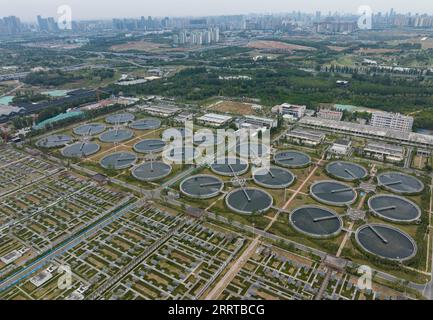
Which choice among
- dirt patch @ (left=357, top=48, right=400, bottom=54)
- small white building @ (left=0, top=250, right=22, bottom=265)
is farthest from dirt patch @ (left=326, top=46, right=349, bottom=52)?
small white building @ (left=0, top=250, right=22, bottom=265)

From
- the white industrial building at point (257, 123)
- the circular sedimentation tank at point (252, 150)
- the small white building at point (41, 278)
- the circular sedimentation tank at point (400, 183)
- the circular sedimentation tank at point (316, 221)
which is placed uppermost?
the white industrial building at point (257, 123)

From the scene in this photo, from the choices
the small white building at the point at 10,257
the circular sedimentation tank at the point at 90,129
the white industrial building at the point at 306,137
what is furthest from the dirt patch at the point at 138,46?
the small white building at the point at 10,257

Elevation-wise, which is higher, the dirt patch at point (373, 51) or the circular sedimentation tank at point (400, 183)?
the dirt patch at point (373, 51)

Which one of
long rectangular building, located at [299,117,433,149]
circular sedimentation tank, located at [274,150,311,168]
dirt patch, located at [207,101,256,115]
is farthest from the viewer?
dirt patch, located at [207,101,256,115]

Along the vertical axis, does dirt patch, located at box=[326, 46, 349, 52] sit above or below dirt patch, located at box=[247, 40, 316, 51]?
below

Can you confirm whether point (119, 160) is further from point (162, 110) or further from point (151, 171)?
point (162, 110)

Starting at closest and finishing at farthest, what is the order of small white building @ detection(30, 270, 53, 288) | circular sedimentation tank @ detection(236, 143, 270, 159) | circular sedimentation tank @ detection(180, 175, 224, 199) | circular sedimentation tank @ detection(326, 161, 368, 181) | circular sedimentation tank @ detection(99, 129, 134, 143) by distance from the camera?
small white building @ detection(30, 270, 53, 288) < circular sedimentation tank @ detection(180, 175, 224, 199) < circular sedimentation tank @ detection(326, 161, 368, 181) < circular sedimentation tank @ detection(236, 143, 270, 159) < circular sedimentation tank @ detection(99, 129, 134, 143)

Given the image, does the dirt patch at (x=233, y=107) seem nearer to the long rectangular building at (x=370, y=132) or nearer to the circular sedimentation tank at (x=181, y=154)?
the long rectangular building at (x=370, y=132)

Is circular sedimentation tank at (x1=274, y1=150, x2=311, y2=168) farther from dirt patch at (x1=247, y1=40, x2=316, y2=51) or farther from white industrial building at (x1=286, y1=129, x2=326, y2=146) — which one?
dirt patch at (x1=247, y1=40, x2=316, y2=51)

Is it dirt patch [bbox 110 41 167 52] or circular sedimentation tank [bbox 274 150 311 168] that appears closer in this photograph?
circular sedimentation tank [bbox 274 150 311 168]
